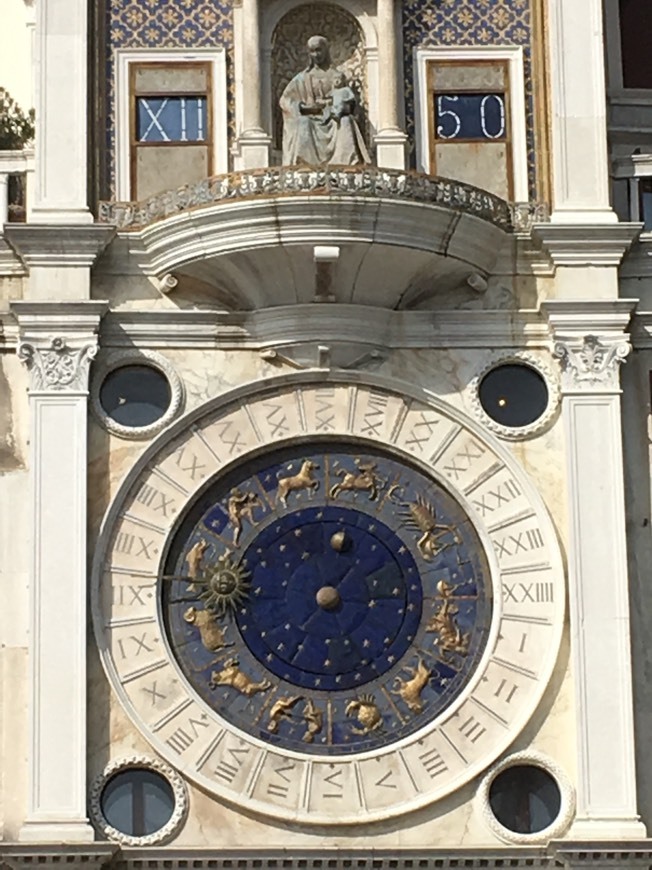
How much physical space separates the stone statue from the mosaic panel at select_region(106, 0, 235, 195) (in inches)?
20.4

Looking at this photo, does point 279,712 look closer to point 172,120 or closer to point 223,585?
point 223,585

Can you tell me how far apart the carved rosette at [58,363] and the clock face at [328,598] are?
26.9 inches

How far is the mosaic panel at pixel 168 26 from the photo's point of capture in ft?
79.1

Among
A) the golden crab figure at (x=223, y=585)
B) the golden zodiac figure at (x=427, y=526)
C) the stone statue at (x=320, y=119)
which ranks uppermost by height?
the stone statue at (x=320, y=119)

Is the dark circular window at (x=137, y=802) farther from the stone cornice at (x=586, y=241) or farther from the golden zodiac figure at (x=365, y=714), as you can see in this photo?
the stone cornice at (x=586, y=241)

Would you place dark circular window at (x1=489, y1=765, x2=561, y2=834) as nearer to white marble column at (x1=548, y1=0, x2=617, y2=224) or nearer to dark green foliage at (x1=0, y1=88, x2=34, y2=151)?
white marble column at (x1=548, y1=0, x2=617, y2=224)

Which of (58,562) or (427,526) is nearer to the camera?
(58,562)

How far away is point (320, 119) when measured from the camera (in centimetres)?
2369

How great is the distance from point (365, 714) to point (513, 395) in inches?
96.0

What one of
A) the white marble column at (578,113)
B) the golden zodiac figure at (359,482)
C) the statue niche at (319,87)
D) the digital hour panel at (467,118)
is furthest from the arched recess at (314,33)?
the golden zodiac figure at (359,482)

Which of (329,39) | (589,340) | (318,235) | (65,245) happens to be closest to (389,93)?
(329,39)

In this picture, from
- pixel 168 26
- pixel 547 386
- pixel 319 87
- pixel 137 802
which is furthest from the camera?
pixel 168 26

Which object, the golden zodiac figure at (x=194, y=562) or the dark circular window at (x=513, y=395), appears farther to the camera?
the dark circular window at (x=513, y=395)

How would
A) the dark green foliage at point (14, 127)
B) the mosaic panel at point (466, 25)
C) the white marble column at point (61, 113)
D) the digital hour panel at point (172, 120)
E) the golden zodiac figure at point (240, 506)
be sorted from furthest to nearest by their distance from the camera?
the dark green foliage at point (14, 127)
the mosaic panel at point (466, 25)
the digital hour panel at point (172, 120)
the white marble column at point (61, 113)
the golden zodiac figure at point (240, 506)
